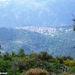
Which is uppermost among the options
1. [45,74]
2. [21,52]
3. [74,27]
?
[74,27]

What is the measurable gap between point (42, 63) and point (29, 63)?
3010 mm

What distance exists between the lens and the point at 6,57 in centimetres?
3847

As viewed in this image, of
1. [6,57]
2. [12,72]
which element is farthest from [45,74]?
[6,57]

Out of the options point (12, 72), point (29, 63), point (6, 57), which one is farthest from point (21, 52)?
point (12, 72)

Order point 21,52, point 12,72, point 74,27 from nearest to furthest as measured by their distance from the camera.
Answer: point 74,27 < point 12,72 < point 21,52

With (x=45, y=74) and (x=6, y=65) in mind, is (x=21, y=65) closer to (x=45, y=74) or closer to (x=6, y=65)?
(x=6, y=65)

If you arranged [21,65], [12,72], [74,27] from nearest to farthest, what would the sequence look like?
[74,27]
[12,72]
[21,65]

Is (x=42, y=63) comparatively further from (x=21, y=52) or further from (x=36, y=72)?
(x=21, y=52)

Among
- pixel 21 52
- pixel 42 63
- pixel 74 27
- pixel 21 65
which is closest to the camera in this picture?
pixel 74 27

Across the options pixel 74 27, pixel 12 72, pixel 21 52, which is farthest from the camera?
pixel 21 52

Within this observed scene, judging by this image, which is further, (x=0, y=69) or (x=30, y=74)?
(x=0, y=69)

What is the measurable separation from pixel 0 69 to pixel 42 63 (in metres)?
3.61

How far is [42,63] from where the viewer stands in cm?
2844

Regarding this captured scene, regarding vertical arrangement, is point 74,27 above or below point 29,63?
above
